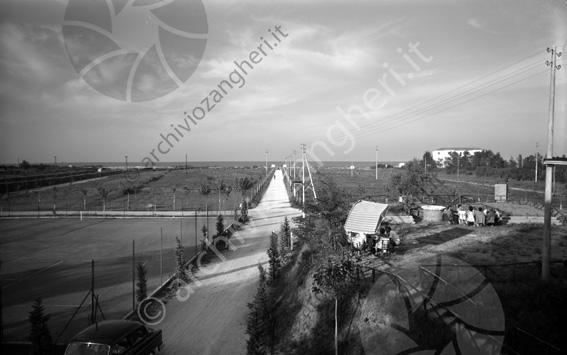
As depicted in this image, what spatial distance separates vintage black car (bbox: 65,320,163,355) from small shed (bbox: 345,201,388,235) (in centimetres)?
754

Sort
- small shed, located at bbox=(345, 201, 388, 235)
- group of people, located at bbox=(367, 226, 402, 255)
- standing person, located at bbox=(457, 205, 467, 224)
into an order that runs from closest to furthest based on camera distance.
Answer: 1. group of people, located at bbox=(367, 226, 402, 255)
2. small shed, located at bbox=(345, 201, 388, 235)
3. standing person, located at bbox=(457, 205, 467, 224)

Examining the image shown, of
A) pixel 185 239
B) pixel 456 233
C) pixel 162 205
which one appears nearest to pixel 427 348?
pixel 456 233

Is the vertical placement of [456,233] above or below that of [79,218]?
above

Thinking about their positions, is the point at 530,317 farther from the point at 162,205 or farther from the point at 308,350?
the point at 162,205

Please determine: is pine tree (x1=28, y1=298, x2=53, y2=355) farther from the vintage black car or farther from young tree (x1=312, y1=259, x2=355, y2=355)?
young tree (x1=312, y1=259, x2=355, y2=355)

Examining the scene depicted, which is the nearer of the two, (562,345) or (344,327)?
(562,345)

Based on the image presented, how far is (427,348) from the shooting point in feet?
20.6

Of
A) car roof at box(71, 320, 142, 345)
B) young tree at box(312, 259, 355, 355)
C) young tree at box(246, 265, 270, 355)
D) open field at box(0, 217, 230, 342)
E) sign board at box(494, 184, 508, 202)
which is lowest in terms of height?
open field at box(0, 217, 230, 342)

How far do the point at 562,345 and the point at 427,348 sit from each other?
271 cm

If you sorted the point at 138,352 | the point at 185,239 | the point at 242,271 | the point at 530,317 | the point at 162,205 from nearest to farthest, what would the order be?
the point at 530,317
the point at 138,352
the point at 242,271
the point at 185,239
the point at 162,205

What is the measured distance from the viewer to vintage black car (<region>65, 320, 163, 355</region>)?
7137mm

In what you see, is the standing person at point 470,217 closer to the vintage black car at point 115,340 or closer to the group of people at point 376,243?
the group of people at point 376,243

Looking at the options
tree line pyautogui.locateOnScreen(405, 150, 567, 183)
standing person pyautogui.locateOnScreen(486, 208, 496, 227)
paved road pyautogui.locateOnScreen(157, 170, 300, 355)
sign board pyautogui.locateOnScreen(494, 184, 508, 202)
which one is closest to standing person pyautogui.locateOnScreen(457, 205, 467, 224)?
standing person pyautogui.locateOnScreen(486, 208, 496, 227)

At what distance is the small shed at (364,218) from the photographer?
39.5ft
